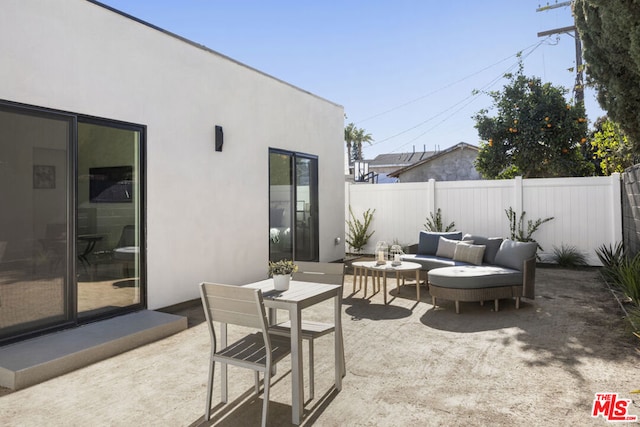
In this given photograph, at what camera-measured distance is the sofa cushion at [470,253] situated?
644 centimetres

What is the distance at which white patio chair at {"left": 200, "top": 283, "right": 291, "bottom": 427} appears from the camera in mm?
2414

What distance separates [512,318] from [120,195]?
487 centimetres

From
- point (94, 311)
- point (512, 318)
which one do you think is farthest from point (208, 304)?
point (512, 318)

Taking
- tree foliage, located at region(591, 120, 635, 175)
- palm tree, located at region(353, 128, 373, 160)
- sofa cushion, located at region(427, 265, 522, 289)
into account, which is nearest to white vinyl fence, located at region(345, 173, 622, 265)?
tree foliage, located at region(591, 120, 635, 175)

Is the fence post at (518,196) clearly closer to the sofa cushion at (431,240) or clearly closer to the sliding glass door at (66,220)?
the sofa cushion at (431,240)

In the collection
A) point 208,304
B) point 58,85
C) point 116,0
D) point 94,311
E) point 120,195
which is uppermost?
point 116,0

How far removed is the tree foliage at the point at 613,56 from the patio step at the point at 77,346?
5963 millimetres

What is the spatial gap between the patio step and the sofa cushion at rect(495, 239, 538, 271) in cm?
435

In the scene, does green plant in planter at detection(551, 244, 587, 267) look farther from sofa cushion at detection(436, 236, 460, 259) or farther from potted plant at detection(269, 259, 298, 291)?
potted plant at detection(269, 259, 298, 291)

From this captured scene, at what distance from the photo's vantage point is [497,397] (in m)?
2.90

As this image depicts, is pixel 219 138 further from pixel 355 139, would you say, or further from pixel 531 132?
pixel 355 139

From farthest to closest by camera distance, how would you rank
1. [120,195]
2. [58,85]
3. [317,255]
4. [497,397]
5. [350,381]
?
[317,255] → [120,195] → [58,85] → [350,381] → [497,397]

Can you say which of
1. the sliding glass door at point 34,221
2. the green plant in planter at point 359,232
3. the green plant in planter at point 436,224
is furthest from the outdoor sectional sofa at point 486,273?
the sliding glass door at point 34,221

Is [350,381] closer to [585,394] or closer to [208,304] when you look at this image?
[208,304]
